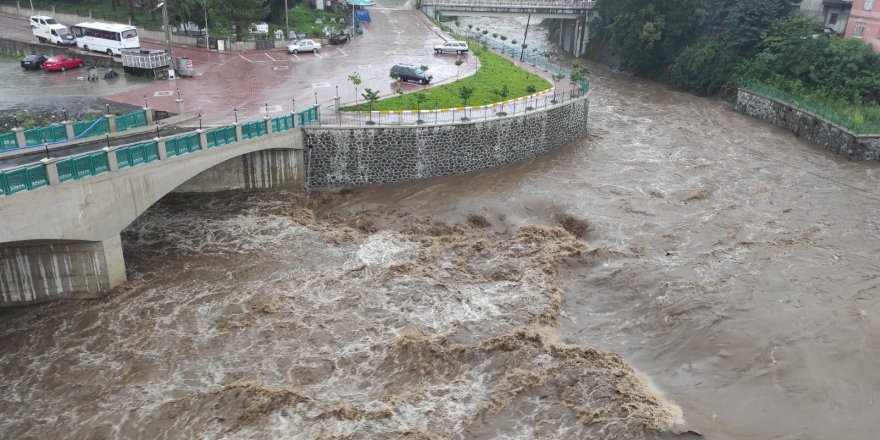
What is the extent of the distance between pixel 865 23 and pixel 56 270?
177 ft

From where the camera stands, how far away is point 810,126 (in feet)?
139

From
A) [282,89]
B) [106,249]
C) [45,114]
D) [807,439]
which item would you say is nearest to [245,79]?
[282,89]

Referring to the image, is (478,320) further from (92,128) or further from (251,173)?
(92,128)

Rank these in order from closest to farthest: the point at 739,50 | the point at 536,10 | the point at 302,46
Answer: the point at 302,46, the point at 739,50, the point at 536,10

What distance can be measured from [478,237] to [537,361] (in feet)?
31.1

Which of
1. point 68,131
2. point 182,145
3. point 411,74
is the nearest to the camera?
point 182,145

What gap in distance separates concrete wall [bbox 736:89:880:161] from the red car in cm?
4724

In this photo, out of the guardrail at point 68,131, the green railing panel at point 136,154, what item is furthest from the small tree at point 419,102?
the green railing panel at point 136,154

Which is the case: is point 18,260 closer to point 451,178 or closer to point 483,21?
point 451,178

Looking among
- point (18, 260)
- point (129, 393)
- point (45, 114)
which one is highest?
point (45, 114)

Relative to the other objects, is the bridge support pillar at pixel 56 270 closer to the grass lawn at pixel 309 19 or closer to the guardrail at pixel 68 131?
the guardrail at pixel 68 131

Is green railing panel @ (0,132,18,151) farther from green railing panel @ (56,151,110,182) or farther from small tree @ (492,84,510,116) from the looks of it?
small tree @ (492,84,510,116)

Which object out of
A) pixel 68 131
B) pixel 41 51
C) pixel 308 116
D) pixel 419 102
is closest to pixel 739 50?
pixel 419 102

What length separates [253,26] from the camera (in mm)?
56281
